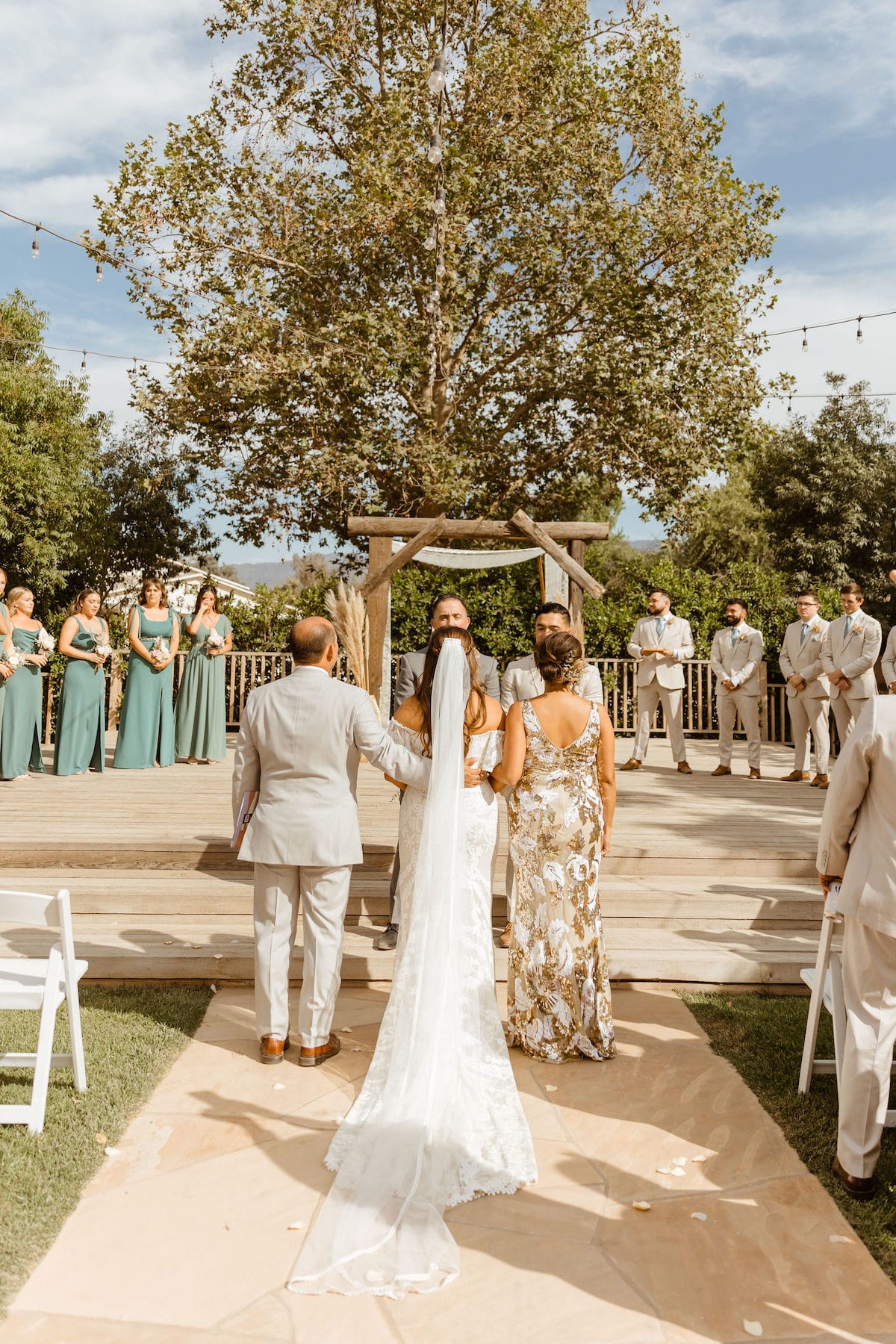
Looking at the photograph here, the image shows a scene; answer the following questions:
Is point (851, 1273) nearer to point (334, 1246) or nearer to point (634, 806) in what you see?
point (334, 1246)

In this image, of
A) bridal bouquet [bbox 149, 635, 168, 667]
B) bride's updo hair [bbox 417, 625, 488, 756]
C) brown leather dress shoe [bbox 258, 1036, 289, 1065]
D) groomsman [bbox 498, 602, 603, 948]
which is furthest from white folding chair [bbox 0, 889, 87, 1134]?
bridal bouquet [bbox 149, 635, 168, 667]

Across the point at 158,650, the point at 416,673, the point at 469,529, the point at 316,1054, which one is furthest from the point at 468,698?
the point at 469,529

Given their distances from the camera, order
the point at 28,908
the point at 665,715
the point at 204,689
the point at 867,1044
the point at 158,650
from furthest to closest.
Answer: the point at 665,715 < the point at 204,689 < the point at 158,650 < the point at 28,908 < the point at 867,1044

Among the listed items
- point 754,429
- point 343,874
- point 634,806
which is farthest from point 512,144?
point 343,874

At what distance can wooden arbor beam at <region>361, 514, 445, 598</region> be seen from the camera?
11.6 m

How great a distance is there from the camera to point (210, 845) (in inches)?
266

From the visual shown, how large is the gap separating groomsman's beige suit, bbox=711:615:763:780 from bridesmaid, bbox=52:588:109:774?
21.6ft

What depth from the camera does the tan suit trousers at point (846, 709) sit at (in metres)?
10.1

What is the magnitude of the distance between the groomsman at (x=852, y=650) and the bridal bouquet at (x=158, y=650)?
670cm

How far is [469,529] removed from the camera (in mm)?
11945

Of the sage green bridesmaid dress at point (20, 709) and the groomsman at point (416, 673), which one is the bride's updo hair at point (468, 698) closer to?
the groomsman at point (416, 673)

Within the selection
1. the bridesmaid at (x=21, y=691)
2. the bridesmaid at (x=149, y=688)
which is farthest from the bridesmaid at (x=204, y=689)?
the bridesmaid at (x=21, y=691)

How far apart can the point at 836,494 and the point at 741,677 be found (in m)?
18.5

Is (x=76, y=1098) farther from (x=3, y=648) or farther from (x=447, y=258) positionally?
(x=447, y=258)
